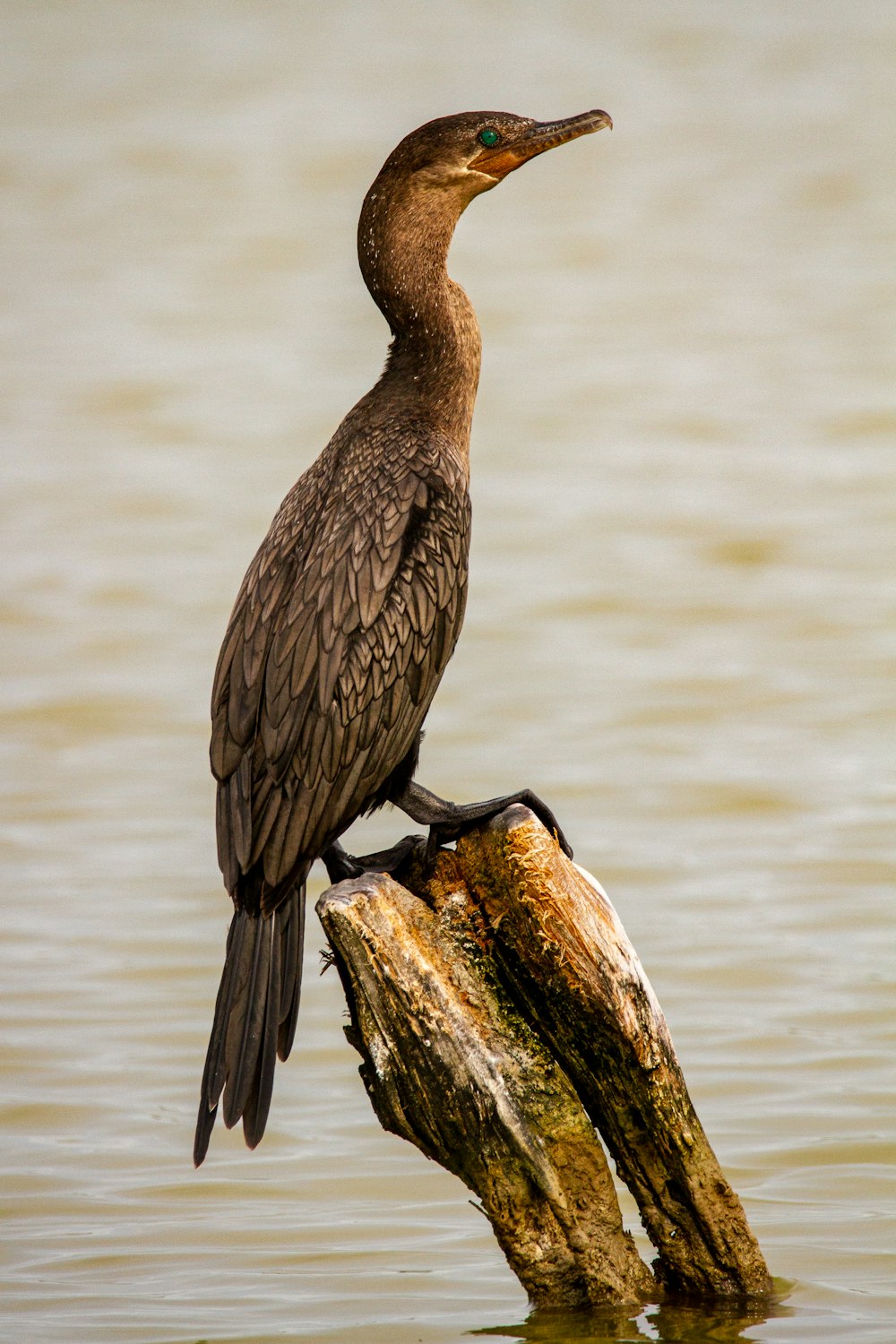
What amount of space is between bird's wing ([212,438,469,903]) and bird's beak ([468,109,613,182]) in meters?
0.98

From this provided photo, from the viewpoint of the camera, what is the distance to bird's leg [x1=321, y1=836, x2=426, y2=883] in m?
4.53

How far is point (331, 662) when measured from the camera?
4.73 metres

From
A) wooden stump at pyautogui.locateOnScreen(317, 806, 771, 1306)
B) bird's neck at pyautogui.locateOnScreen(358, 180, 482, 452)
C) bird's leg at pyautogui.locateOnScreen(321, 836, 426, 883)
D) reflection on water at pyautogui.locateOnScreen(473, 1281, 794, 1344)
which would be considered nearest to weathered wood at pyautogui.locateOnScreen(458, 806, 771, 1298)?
wooden stump at pyautogui.locateOnScreen(317, 806, 771, 1306)

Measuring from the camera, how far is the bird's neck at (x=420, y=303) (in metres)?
5.27

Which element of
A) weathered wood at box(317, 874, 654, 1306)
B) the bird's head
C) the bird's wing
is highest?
the bird's head

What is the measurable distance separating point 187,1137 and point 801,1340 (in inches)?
95.0

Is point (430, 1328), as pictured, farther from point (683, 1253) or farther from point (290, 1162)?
point (290, 1162)

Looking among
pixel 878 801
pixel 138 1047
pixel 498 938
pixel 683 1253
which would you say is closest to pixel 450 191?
pixel 498 938

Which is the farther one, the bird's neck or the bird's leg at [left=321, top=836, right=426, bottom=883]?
the bird's neck

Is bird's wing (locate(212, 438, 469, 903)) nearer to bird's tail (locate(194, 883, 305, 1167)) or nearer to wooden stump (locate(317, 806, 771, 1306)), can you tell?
bird's tail (locate(194, 883, 305, 1167))

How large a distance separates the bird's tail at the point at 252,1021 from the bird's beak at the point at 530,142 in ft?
7.12

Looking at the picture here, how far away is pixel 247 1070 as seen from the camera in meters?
4.34

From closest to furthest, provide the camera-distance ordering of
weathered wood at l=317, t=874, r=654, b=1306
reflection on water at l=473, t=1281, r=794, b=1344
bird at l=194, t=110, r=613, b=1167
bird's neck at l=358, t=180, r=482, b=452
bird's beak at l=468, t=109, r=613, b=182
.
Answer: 1. weathered wood at l=317, t=874, r=654, b=1306
2. reflection on water at l=473, t=1281, r=794, b=1344
3. bird at l=194, t=110, r=613, b=1167
4. bird's neck at l=358, t=180, r=482, b=452
5. bird's beak at l=468, t=109, r=613, b=182

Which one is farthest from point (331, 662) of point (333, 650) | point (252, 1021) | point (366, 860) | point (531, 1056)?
point (531, 1056)
